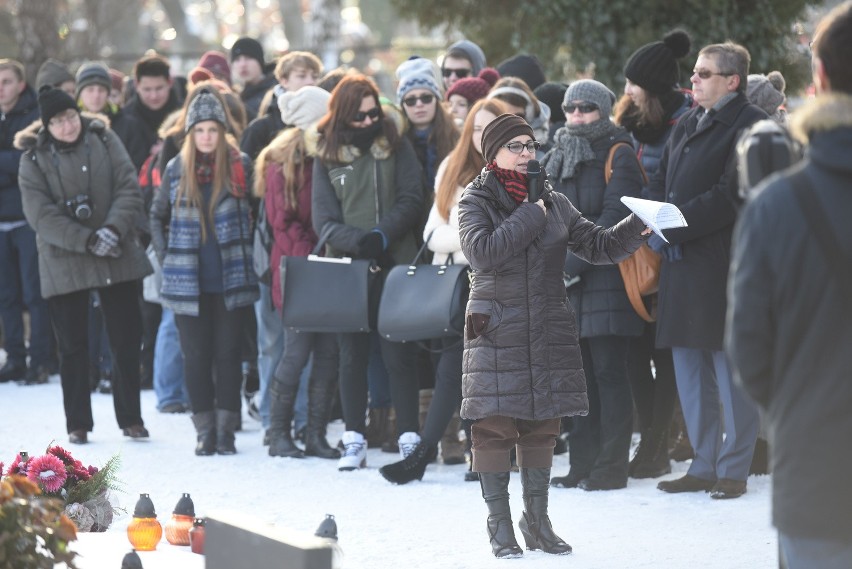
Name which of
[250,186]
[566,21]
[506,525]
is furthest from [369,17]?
[506,525]

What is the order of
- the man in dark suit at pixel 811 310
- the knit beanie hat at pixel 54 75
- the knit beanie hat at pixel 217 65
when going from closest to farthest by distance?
the man in dark suit at pixel 811 310 → the knit beanie hat at pixel 54 75 → the knit beanie hat at pixel 217 65

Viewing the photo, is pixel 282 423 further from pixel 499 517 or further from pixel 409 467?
pixel 499 517

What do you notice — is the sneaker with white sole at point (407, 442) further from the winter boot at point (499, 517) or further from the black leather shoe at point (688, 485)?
the winter boot at point (499, 517)

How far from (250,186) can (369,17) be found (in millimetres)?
36567

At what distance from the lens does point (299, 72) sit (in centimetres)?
1015

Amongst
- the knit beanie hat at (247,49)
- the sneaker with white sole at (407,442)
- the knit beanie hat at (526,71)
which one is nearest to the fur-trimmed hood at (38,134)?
the knit beanie hat at (247,49)

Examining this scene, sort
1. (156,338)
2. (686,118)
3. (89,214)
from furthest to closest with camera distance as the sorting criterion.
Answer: (156,338)
(89,214)
(686,118)

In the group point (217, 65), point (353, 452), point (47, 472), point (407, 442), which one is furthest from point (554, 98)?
point (217, 65)

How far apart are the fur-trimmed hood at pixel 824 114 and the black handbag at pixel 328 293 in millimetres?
4984

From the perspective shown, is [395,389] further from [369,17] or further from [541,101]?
[369,17]

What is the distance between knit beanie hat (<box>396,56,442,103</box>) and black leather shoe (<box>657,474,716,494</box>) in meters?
2.93

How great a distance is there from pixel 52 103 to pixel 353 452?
9.70 feet

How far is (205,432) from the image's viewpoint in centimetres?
905

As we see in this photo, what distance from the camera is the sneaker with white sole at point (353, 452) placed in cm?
845
